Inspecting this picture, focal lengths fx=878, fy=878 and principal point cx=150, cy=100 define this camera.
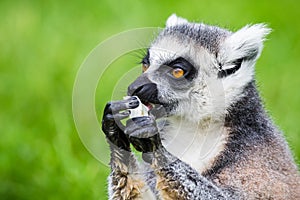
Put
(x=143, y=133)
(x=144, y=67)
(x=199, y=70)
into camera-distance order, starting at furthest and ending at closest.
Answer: (x=144, y=67) → (x=199, y=70) → (x=143, y=133)

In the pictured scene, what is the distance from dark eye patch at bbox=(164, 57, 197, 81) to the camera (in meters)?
6.68

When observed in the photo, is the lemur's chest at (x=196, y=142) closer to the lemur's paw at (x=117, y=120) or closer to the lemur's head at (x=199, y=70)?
the lemur's head at (x=199, y=70)

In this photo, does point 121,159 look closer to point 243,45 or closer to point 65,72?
point 243,45

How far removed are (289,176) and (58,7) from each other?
27.7 ft

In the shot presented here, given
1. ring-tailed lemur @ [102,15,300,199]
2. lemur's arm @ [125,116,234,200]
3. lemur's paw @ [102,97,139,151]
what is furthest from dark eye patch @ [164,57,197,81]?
lemur's arm @ [125,116,234,200]

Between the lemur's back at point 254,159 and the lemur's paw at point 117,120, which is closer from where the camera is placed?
the lemur's paw at point 117,120

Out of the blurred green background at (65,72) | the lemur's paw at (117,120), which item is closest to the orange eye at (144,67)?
the lemur's paw at (117,120)

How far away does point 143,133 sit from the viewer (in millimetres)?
5891

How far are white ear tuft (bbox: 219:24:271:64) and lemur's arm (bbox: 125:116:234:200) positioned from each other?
106 centimetres

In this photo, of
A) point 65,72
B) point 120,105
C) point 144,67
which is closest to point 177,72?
point 144,67

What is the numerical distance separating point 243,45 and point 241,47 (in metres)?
0.02

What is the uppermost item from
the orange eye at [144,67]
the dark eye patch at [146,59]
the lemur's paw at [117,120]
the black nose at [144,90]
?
the dark eye patch at [146,59]

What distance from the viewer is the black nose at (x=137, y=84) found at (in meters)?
6.27

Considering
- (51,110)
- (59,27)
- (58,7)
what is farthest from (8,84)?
(58,7)
